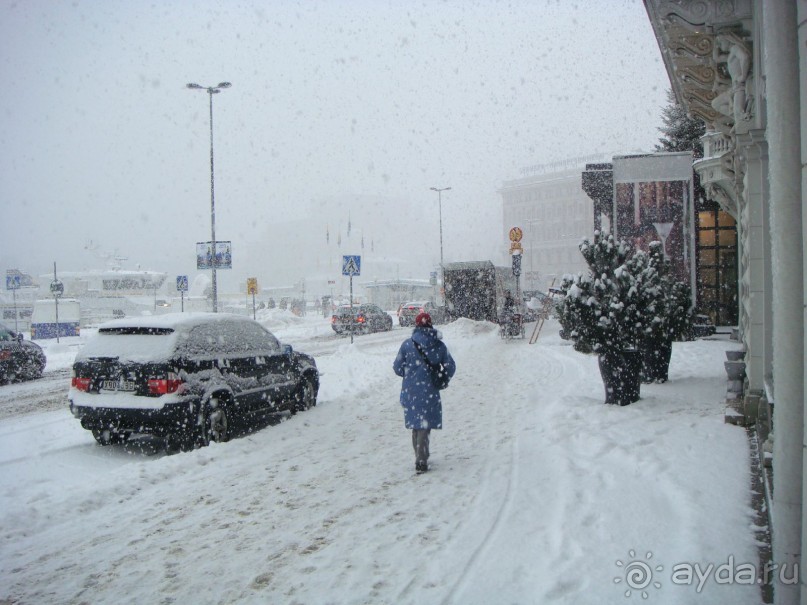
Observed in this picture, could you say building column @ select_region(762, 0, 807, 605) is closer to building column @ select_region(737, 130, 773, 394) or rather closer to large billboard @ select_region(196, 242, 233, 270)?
building column @ select_region(737, 130, 773, 394)

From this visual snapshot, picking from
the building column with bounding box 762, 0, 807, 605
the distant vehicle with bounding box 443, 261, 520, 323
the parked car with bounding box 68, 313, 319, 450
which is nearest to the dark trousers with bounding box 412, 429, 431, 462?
the parked car with bounding box 68, 313, 319, 450

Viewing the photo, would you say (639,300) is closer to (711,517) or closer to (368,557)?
(711,517)

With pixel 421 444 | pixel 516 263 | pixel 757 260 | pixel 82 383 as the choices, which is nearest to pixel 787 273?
pixel 421 444

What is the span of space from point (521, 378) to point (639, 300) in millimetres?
4888

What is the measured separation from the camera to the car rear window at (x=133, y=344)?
25.0ft

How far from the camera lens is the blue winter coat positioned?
21.1 feet

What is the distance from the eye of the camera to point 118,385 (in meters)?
7.63

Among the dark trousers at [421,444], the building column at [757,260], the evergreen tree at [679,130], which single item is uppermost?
the evergreen tree at [679,130]

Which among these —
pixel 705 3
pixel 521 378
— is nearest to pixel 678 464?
pixel 705 3

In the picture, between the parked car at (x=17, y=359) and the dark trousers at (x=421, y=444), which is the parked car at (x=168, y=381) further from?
the parked car at (x=17, y=359)

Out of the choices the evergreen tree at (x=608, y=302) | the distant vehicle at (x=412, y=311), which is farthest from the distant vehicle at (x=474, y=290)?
the evergreen tree at (x=608, y=302)

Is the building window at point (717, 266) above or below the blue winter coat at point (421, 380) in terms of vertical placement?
above

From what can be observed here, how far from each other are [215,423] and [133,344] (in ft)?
4.67

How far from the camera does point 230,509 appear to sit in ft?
18.3
